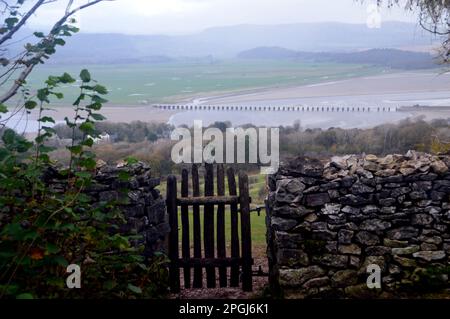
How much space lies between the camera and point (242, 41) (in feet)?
199

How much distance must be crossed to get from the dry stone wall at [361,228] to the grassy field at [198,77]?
20.3m

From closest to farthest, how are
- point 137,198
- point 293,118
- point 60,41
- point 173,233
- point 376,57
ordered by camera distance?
point 60,41, point 137,198, point 173,233, point 293,118, point 376,57

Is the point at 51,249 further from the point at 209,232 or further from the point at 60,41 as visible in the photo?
the point at 209,232

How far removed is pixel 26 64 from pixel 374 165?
4764mm

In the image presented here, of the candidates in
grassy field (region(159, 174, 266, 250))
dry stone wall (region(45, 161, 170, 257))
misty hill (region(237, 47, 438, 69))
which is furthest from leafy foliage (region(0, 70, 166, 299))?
misty hill (region(237, 47, 438, 69))

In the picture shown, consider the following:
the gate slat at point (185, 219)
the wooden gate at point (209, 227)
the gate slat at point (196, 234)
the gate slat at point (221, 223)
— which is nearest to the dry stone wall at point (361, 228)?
the wooden gate at point (209, 227)

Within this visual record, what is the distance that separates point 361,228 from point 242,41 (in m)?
54.1

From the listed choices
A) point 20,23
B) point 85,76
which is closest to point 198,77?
point 20,23

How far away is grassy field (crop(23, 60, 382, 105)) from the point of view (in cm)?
3284

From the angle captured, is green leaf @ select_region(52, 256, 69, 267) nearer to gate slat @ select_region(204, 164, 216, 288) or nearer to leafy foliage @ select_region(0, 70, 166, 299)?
leafy foliage @ select_region(0, 70, 166, 299)

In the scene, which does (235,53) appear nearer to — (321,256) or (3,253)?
(321,256)

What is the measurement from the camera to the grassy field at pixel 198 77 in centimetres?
3284

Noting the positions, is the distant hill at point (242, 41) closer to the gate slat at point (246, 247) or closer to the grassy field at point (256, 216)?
the grassy field at point (256, 216)
